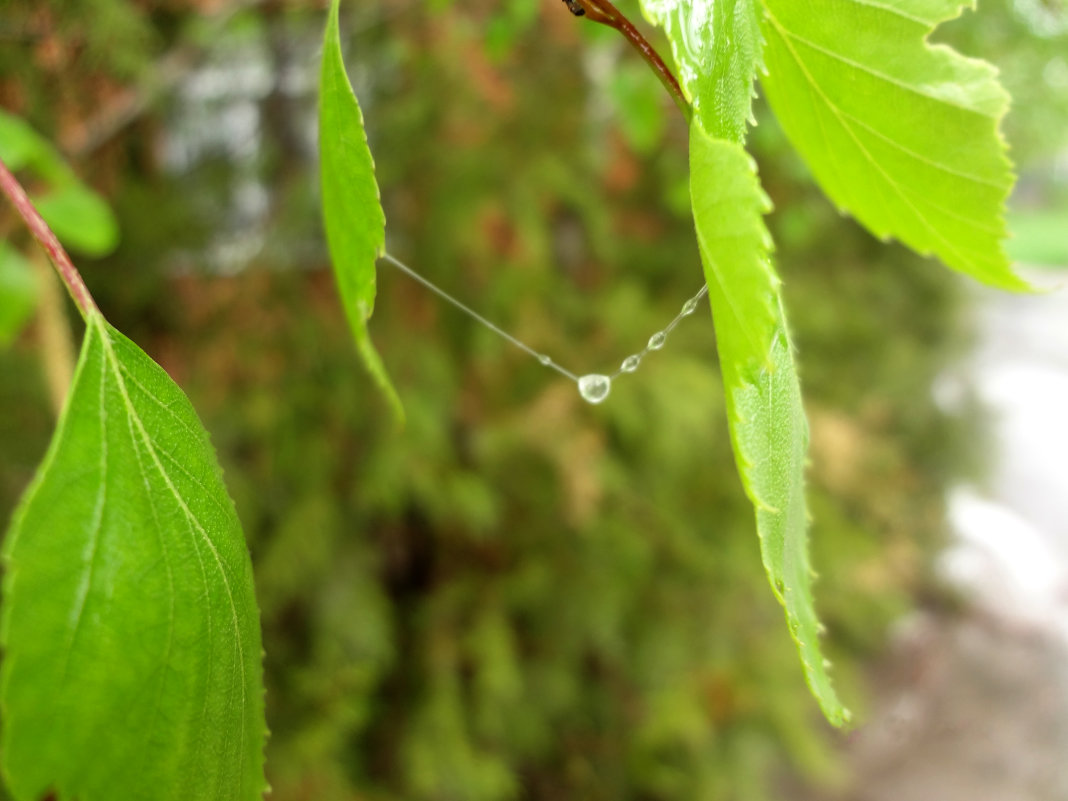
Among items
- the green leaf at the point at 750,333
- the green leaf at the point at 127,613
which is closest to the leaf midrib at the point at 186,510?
the green leaf at the point at 127,613

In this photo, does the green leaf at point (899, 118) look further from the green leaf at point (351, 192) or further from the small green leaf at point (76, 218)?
the small green leaf at point (76, 218)

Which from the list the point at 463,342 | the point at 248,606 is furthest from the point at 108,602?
the point at 463,342

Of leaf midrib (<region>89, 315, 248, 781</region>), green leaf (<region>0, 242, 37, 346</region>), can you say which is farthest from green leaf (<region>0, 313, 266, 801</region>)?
green leaf (<region>0, 242, 37, 346</region>)

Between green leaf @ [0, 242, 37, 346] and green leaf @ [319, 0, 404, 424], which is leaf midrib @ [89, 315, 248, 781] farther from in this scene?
green leaf @ [0, 242, 37, 346]

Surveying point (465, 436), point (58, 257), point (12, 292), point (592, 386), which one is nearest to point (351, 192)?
point (58, 257)

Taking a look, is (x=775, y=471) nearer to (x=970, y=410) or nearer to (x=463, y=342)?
(x=463, y=342)

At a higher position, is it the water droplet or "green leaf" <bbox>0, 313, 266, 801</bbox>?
"green leaf" <bbox>0, 313, 266, 801</bbox>

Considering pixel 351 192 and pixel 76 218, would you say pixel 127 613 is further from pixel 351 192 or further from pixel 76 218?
pixel 76 218
